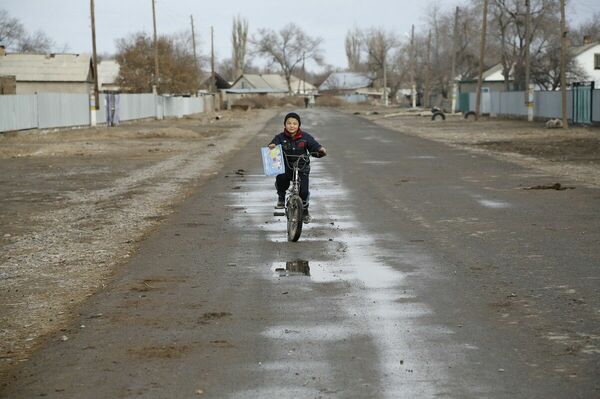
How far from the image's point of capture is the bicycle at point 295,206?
11781 millimetres

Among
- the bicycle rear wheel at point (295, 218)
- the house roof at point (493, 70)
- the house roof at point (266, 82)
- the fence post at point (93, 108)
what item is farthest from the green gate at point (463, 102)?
the house roof at point (266, 82)

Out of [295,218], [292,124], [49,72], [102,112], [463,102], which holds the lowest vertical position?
[295,218]

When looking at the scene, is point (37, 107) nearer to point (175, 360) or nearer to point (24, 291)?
point (24, 291)

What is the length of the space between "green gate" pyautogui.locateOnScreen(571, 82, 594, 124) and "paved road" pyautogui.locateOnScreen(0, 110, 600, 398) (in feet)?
113

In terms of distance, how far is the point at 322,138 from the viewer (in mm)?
41594

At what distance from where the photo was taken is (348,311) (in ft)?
26.0

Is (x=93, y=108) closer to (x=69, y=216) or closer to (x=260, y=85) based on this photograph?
(x=69, y=216)

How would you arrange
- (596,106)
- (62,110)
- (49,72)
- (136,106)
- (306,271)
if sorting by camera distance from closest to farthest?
(306,271) < (596,106) < (62,110) < (136,106) < (49,72)

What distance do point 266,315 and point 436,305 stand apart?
141 cm

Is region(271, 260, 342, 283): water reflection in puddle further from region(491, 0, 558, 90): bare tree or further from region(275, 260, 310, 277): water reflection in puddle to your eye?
region(491, 0, 558, 90): bare tree

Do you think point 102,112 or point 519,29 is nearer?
point 102,112

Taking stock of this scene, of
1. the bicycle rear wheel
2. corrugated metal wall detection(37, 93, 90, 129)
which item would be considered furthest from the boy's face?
corrugated metal wall detection(37, 93, 90, 129)

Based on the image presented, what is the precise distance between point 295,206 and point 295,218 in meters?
0.21

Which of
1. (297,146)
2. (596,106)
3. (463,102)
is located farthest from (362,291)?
(463,102)
